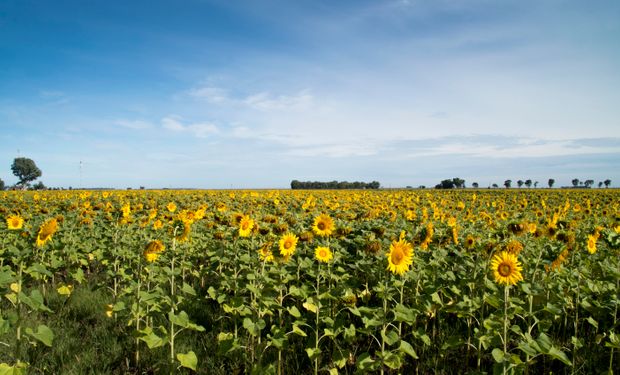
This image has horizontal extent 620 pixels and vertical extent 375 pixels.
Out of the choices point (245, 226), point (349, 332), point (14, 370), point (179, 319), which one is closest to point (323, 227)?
point (245, 226)

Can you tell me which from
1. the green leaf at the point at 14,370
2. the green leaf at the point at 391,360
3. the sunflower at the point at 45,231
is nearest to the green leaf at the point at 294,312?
the green leaf at the point at 391,360

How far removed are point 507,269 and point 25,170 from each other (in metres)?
132

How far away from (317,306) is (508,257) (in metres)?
2.02

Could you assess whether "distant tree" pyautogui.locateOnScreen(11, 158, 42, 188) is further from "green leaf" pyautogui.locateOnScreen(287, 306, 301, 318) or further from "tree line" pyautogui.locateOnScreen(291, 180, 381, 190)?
"green leaf" pyautogui.locateOnScreen(287, 306, 301, 318)

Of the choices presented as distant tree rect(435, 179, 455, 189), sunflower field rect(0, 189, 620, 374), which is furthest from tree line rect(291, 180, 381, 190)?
sunflower field rect(0, 189, 620, 374)

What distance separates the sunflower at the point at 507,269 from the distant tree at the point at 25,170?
12930cm

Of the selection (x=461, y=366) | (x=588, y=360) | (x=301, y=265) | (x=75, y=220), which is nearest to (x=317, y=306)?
(x=301, y=265)

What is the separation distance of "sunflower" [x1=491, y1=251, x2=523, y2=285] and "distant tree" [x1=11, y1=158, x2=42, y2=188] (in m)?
129

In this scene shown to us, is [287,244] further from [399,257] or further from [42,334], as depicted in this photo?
[42,334]

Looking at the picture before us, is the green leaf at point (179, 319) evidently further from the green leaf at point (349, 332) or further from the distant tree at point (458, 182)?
the distant tree at point (458, 182)

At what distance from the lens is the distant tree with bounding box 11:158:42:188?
104m

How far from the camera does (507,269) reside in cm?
344

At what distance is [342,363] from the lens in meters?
3.67

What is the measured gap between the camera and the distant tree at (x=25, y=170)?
104500mm
